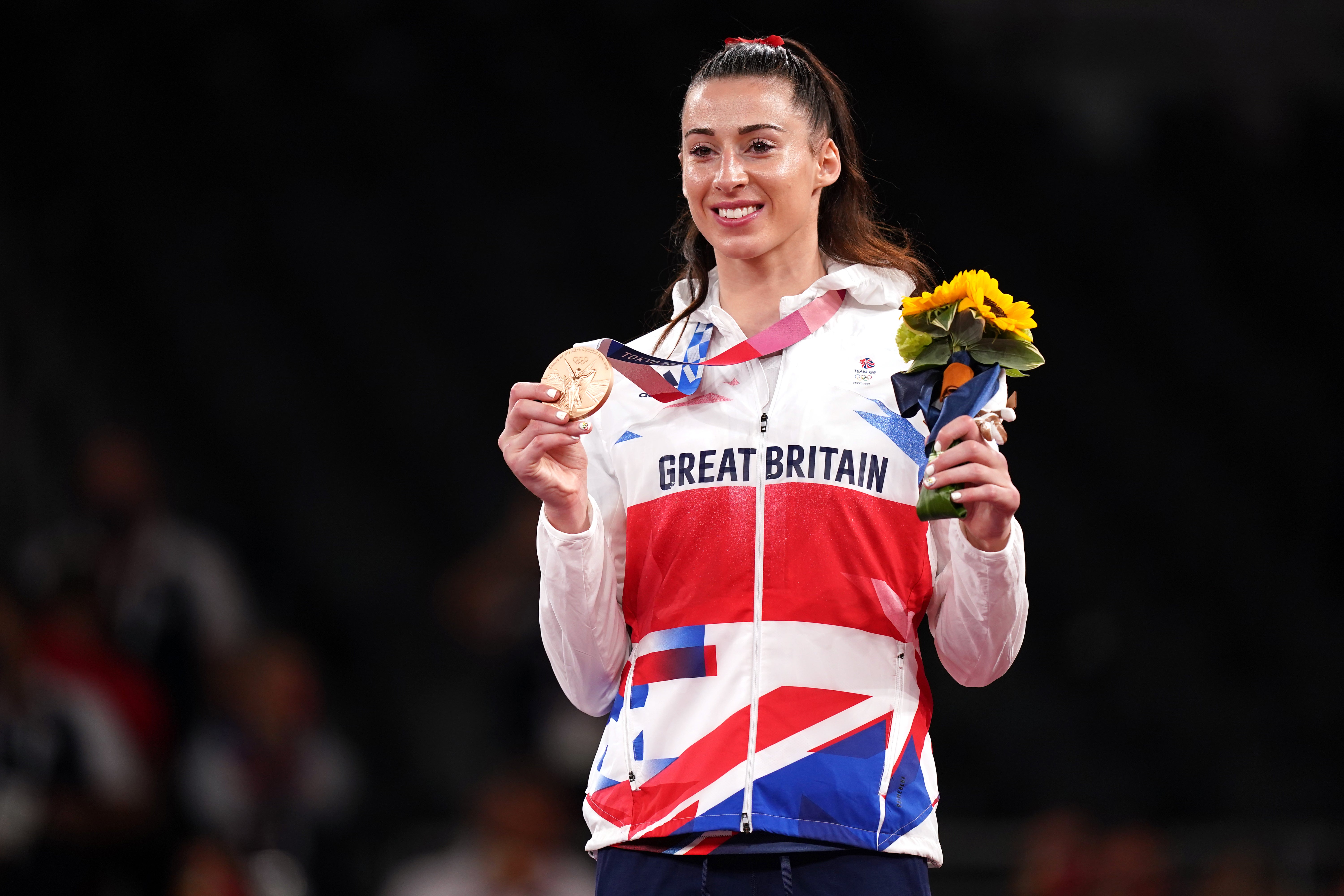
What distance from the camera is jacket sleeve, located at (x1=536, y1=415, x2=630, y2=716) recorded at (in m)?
2.30

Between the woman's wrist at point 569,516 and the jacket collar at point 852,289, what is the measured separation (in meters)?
0.39

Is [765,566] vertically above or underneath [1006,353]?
underneath

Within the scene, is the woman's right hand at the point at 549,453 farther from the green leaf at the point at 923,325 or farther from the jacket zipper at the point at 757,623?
the green leaf at the point at 923,325

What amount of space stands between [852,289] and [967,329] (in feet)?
0.96

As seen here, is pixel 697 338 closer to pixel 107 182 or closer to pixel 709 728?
pixel 709 728

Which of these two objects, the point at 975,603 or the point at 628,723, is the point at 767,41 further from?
the point at 628,723

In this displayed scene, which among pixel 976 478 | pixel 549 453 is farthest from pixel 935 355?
pixel 549 453

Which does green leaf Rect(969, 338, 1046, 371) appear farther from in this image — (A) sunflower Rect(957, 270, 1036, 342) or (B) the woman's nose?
(B) the woman's nose

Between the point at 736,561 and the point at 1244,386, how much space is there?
7874 millimetres

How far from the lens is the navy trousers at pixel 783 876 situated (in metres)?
2.14

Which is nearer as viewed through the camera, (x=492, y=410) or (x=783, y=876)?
(x=783, y=876)

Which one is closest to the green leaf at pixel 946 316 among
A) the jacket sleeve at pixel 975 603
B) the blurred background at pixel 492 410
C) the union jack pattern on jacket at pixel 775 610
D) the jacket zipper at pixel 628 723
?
the union jack pattern on jacket at pixel 775 610

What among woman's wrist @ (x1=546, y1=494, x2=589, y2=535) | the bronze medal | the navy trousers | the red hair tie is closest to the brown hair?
the red hair tie

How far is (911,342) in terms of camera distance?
89.4 inches
